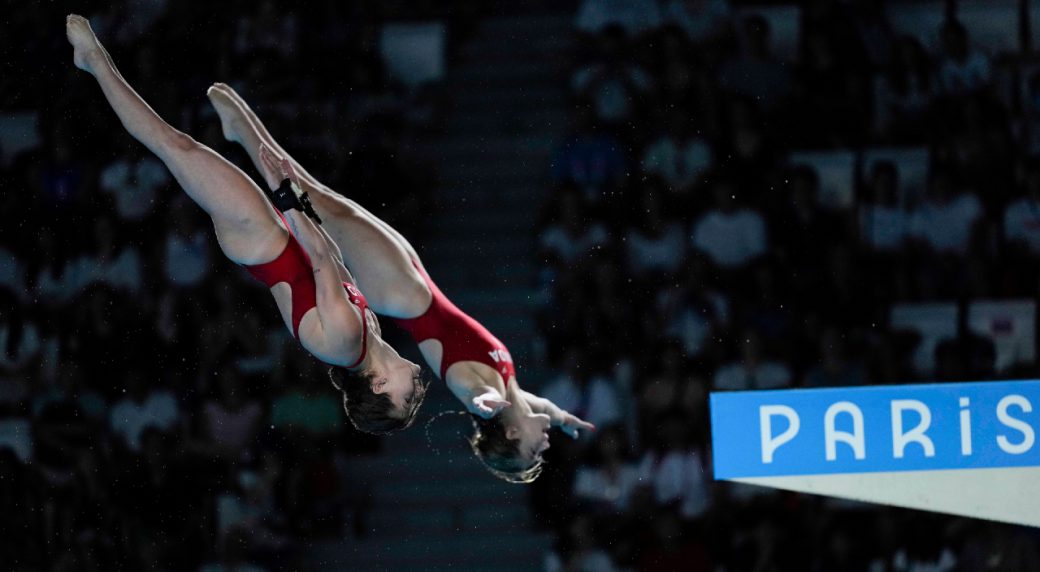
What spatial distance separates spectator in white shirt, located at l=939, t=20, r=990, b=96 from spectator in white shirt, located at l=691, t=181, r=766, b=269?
1.31m

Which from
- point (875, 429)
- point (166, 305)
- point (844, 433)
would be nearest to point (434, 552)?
point (166, 305)

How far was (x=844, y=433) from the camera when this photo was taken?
537 centimetres

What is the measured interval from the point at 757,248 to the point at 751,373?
68 centimetres

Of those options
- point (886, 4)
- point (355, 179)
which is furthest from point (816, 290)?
point (355, 179)

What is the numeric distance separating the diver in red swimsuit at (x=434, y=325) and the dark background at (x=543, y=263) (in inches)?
69.0

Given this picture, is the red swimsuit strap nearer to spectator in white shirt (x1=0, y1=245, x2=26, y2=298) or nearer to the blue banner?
the blue banner

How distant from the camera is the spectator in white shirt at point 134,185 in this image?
275 inches

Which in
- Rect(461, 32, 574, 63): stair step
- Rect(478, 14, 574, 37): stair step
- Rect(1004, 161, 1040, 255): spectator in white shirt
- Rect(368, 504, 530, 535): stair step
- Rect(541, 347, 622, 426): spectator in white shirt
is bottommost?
Rect(368, 504, 530, 535): stair step

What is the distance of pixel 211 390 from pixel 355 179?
4.12ft

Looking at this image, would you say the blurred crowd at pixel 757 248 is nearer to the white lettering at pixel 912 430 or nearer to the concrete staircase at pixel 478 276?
the concrete staircase at pixel 478 276

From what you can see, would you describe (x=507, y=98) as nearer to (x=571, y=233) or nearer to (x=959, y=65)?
(x=571, y=233)

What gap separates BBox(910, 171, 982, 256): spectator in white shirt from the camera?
21.9 feet

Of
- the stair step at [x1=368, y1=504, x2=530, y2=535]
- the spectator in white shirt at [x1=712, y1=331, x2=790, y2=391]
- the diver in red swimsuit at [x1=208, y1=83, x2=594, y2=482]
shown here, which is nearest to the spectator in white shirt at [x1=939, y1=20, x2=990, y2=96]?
the spectator in white shirt at [x1=712, y1=331, x2=790, y2=391]

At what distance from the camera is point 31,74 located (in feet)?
23.9
